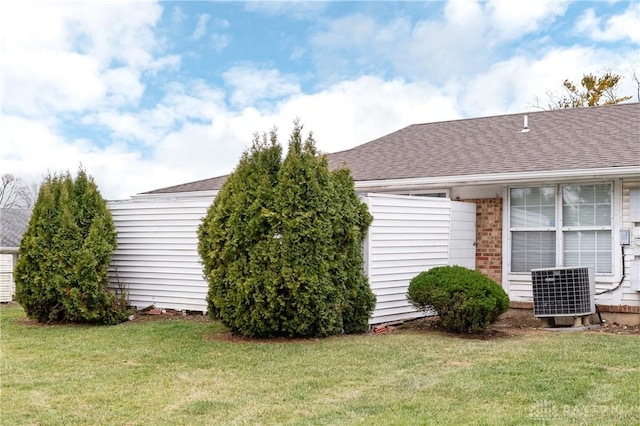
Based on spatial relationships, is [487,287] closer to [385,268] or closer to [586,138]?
[385,268]

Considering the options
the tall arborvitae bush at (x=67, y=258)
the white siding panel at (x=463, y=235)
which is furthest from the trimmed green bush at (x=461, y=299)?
the tall arborvitae bush at (x=67, y=258)

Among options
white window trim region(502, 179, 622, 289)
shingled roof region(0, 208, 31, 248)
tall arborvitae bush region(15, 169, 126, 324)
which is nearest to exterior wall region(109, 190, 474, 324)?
white window trim region(502, 179, 622, 289)

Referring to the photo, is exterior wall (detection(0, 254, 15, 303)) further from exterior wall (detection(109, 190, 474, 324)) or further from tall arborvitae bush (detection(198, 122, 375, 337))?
tall arborvitae bush (detection(198, 122, 375, 337))

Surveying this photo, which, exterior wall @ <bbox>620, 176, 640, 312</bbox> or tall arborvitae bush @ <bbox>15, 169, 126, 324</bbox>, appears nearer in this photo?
exterior wall @ <bbox>620, 176, 640, 312</bbox>

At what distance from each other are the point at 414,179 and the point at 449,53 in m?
3.47

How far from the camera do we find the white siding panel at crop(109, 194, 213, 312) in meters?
10.5

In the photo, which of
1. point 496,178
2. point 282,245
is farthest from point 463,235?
point 282,245

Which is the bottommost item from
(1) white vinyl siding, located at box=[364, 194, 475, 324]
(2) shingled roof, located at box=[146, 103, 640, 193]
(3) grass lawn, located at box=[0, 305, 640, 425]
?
(3) grass lawn, located at box=[0, 305, 640, 425]

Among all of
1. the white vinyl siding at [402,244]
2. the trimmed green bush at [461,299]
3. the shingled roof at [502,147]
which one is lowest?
the trimmed green bush at [461,299]

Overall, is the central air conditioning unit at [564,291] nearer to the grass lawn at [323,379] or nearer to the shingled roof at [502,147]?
the grass lawn at [323,379]

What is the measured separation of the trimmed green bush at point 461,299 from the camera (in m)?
8.27

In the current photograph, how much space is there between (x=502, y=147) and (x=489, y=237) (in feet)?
6.46

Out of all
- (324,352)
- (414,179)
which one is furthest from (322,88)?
(324,352)

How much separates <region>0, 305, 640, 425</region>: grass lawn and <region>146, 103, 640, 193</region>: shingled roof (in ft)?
9.30
